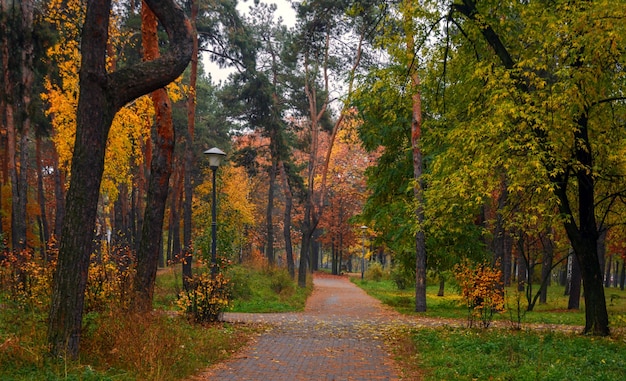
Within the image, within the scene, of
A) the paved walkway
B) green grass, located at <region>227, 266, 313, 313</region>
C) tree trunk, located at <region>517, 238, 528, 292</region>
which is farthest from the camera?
green grass, located at <region>227, 266, 313, 313</region>

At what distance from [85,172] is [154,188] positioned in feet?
13.2

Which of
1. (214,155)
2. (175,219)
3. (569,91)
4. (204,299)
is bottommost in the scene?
(204,299)

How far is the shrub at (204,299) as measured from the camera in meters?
10.5

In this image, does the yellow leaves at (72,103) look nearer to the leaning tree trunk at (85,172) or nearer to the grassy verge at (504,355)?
the leaning tree trunk at (85,172)

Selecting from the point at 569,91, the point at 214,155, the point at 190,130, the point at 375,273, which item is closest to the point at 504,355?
the point at 569,91

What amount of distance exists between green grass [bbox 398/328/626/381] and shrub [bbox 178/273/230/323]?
445cm

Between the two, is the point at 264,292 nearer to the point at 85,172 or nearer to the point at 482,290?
the point at 482,290

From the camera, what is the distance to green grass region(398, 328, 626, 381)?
6344 millimetres

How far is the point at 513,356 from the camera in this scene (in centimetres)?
739

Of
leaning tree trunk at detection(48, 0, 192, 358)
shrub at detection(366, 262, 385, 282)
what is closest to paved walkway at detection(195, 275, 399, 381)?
leaning tree trunk at detection(48, 0, 192, 358)

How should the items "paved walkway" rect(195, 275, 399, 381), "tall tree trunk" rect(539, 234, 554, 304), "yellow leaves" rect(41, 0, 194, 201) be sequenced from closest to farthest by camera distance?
"paved walkway" rect(195, 275, 399, 381) < "yellow leaves" rect(41, 0, 194, 201) < "tall tree trunk" rect(539, 234, 554, 304)

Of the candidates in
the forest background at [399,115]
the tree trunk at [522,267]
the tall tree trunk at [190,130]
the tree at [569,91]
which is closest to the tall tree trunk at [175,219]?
the forest background at [399,115]

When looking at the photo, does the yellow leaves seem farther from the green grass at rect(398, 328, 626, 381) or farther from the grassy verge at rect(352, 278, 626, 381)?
the green grass at rect(398, 328, 626, 381)

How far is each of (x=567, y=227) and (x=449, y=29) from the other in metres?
5.42
